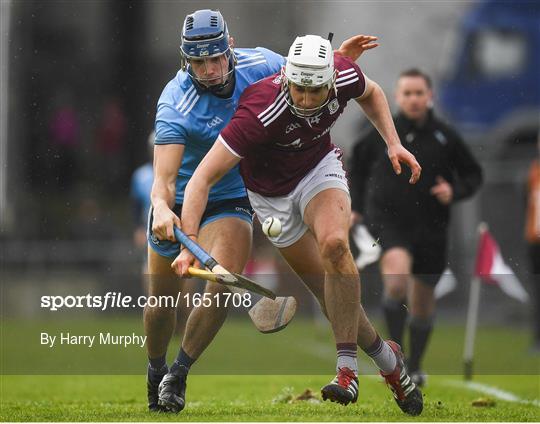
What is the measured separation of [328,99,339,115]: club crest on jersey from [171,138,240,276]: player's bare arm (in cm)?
55

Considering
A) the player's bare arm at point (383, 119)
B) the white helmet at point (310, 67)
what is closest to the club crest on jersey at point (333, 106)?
the white helmet at point (310, 67)

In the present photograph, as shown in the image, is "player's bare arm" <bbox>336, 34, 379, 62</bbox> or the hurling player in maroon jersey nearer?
the hurling player in maroon jersey

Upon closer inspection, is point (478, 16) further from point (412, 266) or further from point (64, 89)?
point (412, 266)

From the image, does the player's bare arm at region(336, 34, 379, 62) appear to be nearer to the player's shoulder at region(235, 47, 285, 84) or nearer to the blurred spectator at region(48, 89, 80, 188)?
Answer: the player's shoulder at region(235, 47, 285, 84)

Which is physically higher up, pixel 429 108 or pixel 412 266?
pixel 429 108

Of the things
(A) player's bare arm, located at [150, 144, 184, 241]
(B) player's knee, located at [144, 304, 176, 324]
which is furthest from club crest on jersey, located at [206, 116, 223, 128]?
(B) player's knee, located at [144, 304, 176, 324]

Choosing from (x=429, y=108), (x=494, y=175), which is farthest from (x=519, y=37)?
(x=429, y=108)

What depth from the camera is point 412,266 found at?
9539mm

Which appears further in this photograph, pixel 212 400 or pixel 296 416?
pixel 212 400

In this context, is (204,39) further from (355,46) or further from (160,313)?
(160,313)

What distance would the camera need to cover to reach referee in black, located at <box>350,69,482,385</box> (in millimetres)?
9305

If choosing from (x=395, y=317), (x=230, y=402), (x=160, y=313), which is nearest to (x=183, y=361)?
(x=160, y=313)

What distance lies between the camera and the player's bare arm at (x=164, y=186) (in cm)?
682

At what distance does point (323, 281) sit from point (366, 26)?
199 inches
